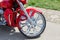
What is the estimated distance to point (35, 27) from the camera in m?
5.17

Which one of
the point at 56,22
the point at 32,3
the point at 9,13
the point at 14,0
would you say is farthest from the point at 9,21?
the point at 32,3

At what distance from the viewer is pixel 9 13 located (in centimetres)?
→ 500

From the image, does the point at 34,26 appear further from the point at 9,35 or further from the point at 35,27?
the point at 9,35

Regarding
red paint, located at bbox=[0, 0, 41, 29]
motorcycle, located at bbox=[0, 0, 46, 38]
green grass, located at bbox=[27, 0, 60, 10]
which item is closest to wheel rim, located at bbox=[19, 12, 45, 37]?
motorcycle, located at bbox=[0, 0, 46, 38]

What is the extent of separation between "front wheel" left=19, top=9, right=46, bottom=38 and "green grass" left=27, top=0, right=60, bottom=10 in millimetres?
1864

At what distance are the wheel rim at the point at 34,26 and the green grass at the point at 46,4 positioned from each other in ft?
6.11

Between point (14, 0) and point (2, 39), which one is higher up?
point (14, 0)

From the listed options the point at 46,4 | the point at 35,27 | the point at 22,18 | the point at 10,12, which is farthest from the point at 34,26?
the point at 46,4

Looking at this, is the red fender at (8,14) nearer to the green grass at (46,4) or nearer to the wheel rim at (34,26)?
the wheel rim at (34,26)

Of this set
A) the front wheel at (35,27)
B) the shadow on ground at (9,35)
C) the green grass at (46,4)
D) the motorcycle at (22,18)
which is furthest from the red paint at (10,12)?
the green grass at (46,4)

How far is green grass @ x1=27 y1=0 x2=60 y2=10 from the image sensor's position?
705 centimetres

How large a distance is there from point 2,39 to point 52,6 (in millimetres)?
2508

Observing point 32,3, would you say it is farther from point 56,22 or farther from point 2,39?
point 2,39

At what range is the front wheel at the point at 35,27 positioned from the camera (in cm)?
512
